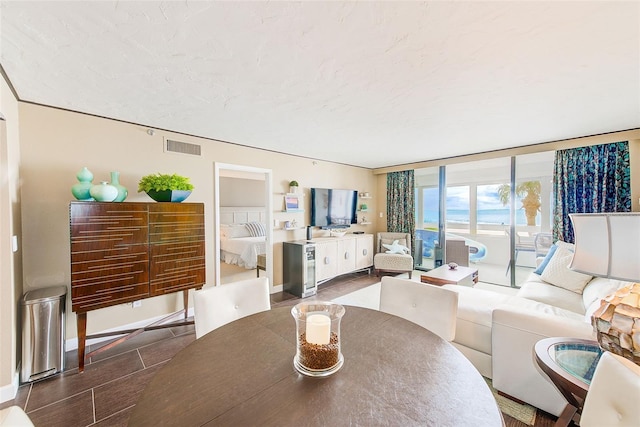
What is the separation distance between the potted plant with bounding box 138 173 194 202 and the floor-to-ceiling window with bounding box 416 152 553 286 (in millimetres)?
4880

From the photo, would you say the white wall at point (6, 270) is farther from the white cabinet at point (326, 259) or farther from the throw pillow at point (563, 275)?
the throw pillow at point (563, 275)

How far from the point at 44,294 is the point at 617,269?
403 cm

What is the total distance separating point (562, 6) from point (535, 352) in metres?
1.81

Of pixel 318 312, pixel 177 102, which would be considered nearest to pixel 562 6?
pixel 318 312

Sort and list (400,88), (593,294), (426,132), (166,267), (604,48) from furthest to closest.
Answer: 1. (426,132)
2. (166,267)
3. (593,294)
4. (400,88)
5. (604,48)

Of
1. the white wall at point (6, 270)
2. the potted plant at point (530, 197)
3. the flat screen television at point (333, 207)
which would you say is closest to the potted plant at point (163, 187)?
the white wall at point (6, 270)

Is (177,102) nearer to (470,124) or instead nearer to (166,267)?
(166,267)

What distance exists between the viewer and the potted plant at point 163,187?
270cm

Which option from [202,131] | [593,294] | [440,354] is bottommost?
[593,294]

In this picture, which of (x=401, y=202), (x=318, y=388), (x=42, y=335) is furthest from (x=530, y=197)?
(x=42, y=335)

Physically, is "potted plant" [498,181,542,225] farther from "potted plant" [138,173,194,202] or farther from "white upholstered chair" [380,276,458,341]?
"potted plant" [138,173,194,202]

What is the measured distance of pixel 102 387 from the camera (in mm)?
2035

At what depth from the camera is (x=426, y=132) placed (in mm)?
3369

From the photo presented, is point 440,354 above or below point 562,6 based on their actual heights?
below
